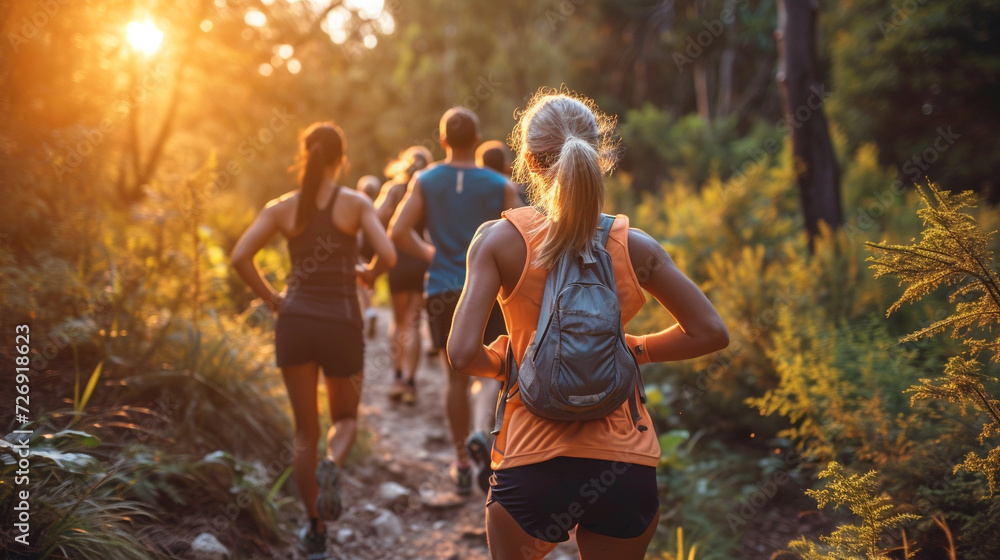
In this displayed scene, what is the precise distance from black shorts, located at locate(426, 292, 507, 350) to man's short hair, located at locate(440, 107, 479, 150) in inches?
37.8

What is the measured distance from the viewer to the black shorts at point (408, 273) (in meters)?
5.90

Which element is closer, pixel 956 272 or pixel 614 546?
pixel 614 546

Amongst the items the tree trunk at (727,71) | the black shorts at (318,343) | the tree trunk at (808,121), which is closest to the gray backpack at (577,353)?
the black shorts at (318,343)

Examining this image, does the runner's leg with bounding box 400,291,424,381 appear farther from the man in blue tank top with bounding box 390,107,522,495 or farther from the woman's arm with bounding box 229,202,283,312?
the woman's arm with bounding box 229,202,283,312

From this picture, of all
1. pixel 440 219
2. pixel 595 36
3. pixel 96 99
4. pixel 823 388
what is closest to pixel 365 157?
pixel 595 36

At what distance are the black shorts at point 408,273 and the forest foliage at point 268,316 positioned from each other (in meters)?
1.37

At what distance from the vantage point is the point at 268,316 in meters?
6.15

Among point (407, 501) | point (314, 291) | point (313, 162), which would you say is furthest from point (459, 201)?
point (407, 501)

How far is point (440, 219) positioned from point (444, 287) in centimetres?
44

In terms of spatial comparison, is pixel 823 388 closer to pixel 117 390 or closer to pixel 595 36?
pixel 117 390

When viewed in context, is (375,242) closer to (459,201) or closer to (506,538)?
(459,201)

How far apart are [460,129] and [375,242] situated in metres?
1.00

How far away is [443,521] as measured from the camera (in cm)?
423

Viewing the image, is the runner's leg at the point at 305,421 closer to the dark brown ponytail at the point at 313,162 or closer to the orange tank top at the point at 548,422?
the dark brown ponytail at the point at 313,162
